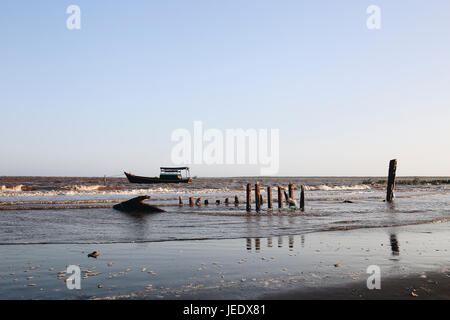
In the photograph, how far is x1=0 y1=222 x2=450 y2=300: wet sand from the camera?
28.6 feet

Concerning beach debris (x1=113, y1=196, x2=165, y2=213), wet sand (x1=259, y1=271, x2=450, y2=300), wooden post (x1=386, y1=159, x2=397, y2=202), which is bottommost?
beach debris (x1=113, y1=196, x2=165, y2=213)

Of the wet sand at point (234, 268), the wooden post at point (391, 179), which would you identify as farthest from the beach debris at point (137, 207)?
the wooden post at point (391, 179)

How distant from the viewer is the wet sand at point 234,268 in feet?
28.6

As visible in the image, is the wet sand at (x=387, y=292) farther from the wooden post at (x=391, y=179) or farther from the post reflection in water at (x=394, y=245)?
the wooden post at (x=391, y=179)

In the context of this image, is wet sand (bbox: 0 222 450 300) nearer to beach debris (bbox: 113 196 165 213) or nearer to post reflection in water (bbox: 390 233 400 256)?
post reflection in water (bbox: 390 233 400 256)

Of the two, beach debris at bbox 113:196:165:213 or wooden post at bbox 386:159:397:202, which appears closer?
beach debris at bbox 113:196:165:213

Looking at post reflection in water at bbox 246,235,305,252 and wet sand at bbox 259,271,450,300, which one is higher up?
wet sand at bbox 259,271,450,300

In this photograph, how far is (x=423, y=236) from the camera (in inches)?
685

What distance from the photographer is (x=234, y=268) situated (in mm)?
11070

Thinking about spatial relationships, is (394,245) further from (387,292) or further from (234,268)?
(234,268)

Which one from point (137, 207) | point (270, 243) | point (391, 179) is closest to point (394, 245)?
point (270, 243)

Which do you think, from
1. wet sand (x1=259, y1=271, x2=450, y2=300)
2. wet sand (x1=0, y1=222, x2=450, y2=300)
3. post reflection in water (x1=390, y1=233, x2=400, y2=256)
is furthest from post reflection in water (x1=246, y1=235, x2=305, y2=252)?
wet sand (x1=259, y1=271, x2=450, y2=300)
